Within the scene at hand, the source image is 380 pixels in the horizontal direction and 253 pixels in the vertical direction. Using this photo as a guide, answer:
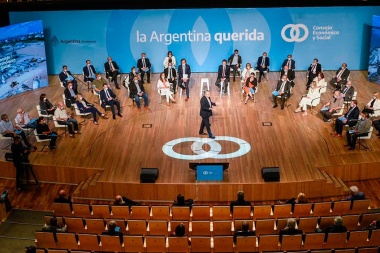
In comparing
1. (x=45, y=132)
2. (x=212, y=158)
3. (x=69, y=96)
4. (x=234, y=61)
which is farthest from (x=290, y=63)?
(x=45, y=132)

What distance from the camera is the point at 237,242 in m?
9.97

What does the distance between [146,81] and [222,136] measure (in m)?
4.82

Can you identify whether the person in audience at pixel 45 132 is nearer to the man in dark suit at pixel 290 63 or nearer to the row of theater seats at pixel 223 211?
the row of theater seats at pixel 223 211

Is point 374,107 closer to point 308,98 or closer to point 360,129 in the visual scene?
point 360,129

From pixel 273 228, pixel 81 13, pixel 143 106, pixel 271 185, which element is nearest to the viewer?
pixel 273 228

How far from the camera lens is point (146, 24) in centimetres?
1850

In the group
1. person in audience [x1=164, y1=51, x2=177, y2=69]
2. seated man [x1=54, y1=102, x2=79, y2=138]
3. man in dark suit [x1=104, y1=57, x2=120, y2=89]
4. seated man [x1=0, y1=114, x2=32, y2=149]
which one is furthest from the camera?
man in dark suit [x1=104, y1=57, x2=120, y2=89]

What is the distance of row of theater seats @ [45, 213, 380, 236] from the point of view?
10.5m

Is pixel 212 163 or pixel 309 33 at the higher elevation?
pixel 309 33

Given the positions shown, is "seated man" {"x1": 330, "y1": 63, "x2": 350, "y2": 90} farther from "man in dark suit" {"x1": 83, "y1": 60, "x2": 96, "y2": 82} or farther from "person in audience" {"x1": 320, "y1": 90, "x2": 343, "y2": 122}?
"man in dark suit" {"x1": 83, "y1": 60, "x2": 96, "y2": 82}

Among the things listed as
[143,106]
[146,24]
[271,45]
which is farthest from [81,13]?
[271,45]

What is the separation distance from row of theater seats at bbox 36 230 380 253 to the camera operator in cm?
347

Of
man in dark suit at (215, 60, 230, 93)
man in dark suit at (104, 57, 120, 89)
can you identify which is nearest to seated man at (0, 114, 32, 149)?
man in dark suit at (104, 57, 120, 89)

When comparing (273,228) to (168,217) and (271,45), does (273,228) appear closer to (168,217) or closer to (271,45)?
(168,217)
